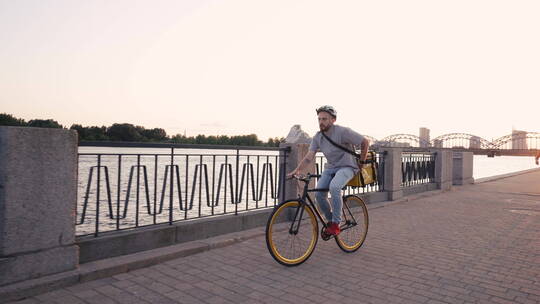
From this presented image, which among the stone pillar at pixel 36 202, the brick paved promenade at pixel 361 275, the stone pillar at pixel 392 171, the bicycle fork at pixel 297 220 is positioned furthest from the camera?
the stone pillar at pixel 392 171

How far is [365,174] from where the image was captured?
569 cm

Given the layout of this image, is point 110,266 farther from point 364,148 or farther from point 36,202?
point 364,148

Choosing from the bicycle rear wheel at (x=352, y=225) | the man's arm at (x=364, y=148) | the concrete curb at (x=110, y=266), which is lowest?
the concrete curb at (x=110, y=266)

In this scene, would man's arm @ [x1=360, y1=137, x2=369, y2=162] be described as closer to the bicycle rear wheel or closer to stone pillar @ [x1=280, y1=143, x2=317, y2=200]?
the bicycle rear wheel

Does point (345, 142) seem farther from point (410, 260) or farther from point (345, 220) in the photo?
point (410, 260)

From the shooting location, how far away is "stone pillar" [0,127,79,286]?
3787 millimetres

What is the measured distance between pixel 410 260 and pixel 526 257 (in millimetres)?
1679

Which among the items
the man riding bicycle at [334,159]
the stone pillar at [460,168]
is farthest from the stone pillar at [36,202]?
the stone pillar at [460,168]

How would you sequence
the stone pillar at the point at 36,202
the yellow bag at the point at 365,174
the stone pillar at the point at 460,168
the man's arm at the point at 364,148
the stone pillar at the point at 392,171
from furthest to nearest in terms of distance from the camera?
the stone pillar at the point at 460,168 → the stone pillar at the point at 392,171 → the yellow bag at the point at 365,174 → the man's arm at the point at 364,148 → the stone pillar at the point at 36,202

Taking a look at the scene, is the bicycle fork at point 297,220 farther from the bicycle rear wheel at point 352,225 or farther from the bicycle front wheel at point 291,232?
the bicycle rear wheel at point 352,225

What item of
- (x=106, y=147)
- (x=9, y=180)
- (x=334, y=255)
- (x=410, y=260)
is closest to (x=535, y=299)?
(x=410, y=260)

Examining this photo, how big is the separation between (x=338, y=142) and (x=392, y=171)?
6168mm

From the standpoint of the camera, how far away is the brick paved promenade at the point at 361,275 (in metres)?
4.00

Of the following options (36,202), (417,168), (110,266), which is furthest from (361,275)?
(417,168)
